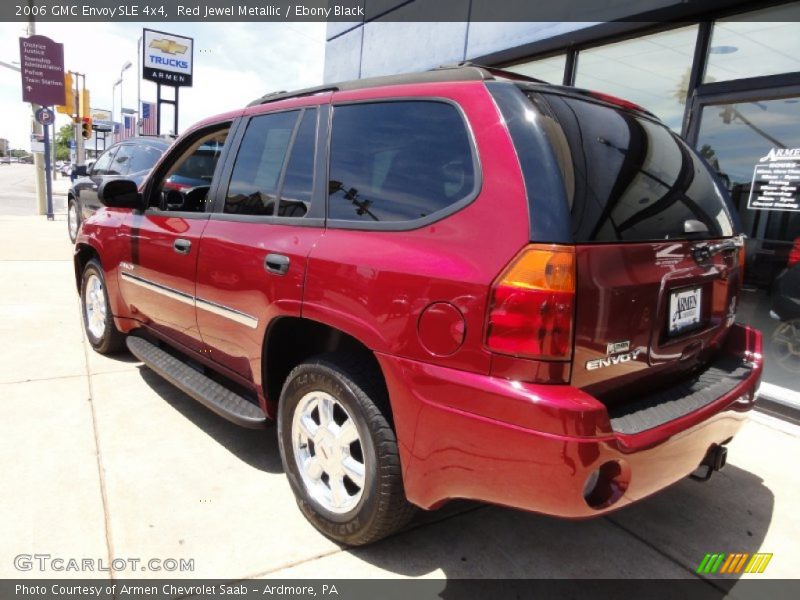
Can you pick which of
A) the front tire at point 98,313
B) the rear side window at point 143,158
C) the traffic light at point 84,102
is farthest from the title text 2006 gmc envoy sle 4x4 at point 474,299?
the traffic light at point 84,102

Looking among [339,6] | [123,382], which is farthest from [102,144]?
[123,382]

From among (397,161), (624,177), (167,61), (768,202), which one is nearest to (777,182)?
(768,202)

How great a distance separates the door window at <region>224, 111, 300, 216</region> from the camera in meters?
2.69

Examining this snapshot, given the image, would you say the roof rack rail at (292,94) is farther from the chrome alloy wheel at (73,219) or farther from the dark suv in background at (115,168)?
the chrome alloy wheel at (73,219)

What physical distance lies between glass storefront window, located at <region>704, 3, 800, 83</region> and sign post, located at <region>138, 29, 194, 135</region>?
21.0 metres

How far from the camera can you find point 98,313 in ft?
14.8

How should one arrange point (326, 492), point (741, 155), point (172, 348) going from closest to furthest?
1. point (326, 492)
2. point (172, 348)
3. point (741, 155)

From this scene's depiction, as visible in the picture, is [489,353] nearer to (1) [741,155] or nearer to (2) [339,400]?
(2) [339,400]

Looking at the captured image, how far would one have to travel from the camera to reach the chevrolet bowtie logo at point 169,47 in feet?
73.9

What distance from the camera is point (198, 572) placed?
2.19 m

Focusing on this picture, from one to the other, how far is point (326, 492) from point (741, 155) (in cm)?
447

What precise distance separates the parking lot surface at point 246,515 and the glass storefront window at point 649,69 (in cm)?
326

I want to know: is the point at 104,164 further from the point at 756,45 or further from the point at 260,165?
the point at 756,45

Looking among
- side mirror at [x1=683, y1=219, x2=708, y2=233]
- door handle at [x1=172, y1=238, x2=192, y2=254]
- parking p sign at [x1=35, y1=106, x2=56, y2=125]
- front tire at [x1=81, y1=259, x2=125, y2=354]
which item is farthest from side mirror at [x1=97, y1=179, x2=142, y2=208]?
parking p sign at [x1=35, y1=106, x2=56, y2=125]
